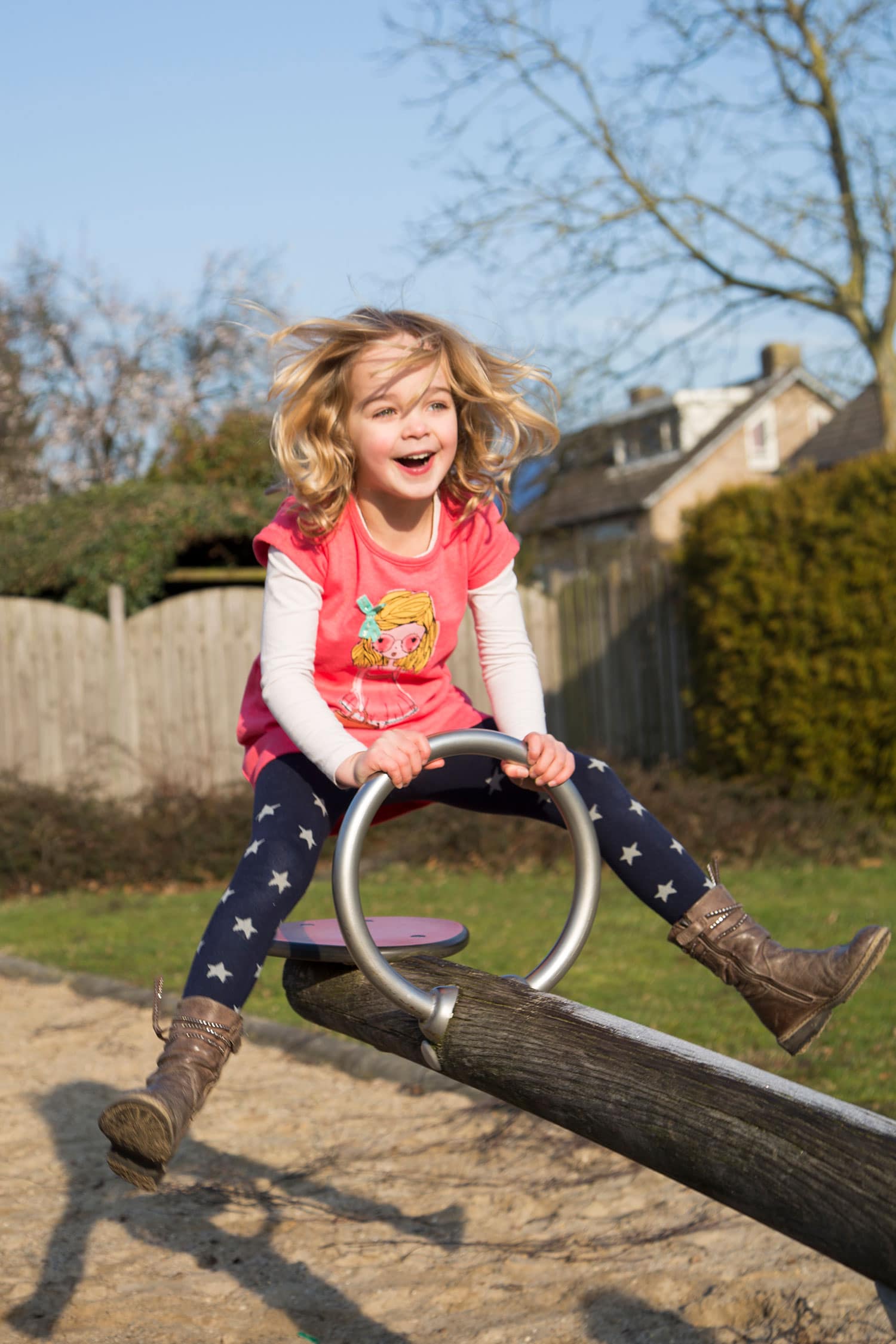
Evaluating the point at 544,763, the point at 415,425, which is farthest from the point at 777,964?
the point at 415,425

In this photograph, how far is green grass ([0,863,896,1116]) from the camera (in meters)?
4.26

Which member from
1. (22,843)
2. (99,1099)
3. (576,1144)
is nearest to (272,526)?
(576,1144)

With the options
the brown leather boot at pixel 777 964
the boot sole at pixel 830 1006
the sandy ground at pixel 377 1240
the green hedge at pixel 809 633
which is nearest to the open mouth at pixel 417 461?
the brown leather boot at pixel 777 964

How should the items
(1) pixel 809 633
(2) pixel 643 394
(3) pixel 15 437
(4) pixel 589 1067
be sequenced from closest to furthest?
(4) pixel 589 1067 → (1) pixel 809 633 → (3) pixel 15 437 → (2) pixel 643 394

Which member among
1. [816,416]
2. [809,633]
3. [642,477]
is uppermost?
[816,416]

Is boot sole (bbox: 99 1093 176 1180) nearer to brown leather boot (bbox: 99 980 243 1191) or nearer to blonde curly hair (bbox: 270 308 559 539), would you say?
brown leather boot (bbox: 99 980 243 1191)

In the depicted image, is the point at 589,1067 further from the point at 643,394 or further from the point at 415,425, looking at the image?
the point at 643,394

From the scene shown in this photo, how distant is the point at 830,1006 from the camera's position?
2240 mm

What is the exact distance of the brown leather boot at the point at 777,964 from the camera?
2.19m

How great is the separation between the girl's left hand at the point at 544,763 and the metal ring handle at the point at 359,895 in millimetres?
21

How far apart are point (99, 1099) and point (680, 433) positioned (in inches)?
1326

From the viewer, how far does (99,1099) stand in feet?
14.3

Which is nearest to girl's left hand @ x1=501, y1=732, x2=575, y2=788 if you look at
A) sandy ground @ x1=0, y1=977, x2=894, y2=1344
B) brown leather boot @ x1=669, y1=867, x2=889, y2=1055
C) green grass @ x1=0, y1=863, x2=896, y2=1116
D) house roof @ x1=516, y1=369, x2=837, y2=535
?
brown leather boot @ x1=669, y1=867, x2=889, y2=1055

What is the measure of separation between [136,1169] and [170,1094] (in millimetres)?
116
